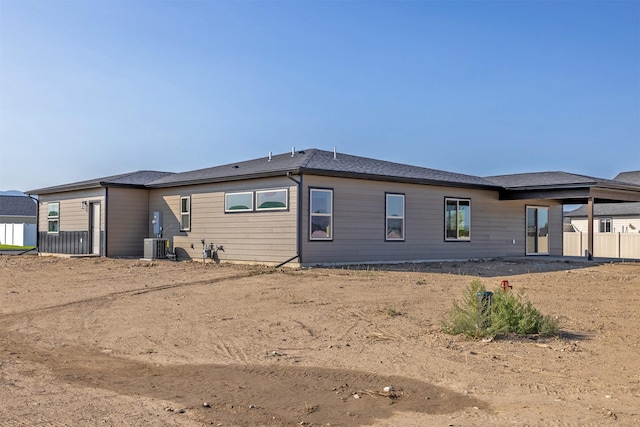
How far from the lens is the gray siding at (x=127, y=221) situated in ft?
73.7

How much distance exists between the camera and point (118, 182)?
23.0m

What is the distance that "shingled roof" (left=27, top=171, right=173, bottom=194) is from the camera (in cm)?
2272

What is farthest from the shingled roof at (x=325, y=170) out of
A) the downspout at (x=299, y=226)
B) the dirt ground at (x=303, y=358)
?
the dirt ground at (x=303, y=358)

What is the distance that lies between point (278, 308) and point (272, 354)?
314 centimetres

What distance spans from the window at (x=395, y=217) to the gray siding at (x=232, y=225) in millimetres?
3572

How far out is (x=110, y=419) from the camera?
5.08m

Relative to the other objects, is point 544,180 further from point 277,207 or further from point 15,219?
point 15,219

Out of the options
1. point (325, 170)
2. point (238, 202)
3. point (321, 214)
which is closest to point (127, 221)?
point (238, 202)

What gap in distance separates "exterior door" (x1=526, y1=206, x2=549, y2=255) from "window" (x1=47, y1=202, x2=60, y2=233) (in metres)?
19.2

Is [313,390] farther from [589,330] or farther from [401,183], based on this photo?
[401,183]

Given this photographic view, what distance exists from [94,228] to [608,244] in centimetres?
2464

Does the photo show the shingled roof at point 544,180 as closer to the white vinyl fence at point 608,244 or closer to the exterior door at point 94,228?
the white vinyl fence at point 608,244

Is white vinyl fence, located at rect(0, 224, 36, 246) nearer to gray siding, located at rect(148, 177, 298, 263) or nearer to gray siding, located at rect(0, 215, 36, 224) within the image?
gray siding, located at rect(0, 215, 36, 224)

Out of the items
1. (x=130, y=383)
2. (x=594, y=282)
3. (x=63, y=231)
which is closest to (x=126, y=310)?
(x=130, y=383)
